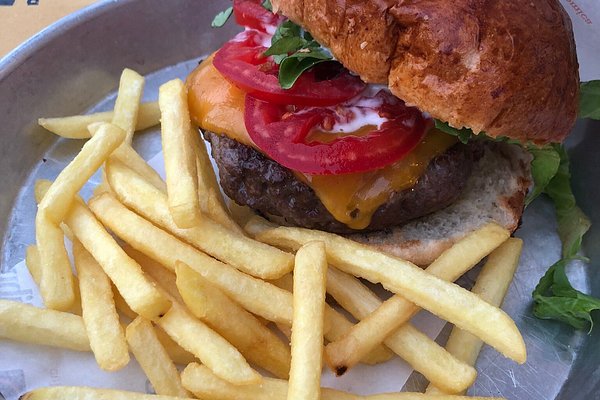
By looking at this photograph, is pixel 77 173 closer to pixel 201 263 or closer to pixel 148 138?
pixel 201 263

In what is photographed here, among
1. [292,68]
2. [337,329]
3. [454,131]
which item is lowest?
[337,329]

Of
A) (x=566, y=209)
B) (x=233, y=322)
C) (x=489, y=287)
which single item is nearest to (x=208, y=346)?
(x=233, y=322)

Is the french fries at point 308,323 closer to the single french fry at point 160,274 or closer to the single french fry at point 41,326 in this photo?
the single french fry at point 160,274

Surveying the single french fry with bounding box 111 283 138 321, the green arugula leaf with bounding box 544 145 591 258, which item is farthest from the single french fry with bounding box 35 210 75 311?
the green arugula leaf with bounding box 544 145 591 258

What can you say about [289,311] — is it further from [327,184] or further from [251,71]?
[251,71]

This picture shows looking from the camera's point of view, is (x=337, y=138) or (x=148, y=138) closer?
(x=337, y=138)

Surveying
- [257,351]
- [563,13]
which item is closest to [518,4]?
[563,13]

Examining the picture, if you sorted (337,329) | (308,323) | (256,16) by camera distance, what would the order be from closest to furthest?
(308,323) < (337,329) < (256,16)
